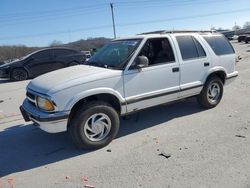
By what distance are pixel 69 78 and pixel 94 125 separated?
87cm

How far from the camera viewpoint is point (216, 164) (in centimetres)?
412

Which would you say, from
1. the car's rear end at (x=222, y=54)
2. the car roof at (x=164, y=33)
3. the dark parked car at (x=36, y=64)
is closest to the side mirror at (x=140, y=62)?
the car roof at (x=164, y=33)

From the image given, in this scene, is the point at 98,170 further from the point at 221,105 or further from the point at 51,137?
the point at 221,105

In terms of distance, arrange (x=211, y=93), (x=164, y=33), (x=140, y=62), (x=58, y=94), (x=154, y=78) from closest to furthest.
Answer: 1. (x=58, y=94)
2. (x=140, y=62)
3. (x=154, y=78)
4. (x=164, y=33)
5. (x=211, y=93)

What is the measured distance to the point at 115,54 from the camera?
5.79 metres

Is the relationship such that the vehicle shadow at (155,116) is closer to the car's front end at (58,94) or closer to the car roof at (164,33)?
the car's front end at (58,94)

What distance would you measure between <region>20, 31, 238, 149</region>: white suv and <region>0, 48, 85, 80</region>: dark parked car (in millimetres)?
9883

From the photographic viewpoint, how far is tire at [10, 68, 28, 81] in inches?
598

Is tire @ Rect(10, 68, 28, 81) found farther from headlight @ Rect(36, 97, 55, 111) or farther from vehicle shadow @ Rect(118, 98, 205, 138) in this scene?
headlight @ Rect(36, 97, 55, 111)

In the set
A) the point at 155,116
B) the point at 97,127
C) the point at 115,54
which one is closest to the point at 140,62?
the point at 115,54

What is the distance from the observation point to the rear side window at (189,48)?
6.21m

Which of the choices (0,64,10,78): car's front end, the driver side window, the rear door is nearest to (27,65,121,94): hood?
the driver side window

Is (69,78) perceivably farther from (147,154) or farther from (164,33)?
(164,33)

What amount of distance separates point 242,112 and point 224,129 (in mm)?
1234
